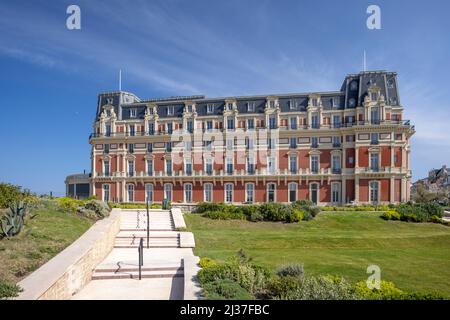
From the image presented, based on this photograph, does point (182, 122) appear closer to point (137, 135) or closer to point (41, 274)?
point (137, 135)

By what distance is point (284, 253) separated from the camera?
1488 centimetres

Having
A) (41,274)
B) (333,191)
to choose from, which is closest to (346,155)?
(333,191)

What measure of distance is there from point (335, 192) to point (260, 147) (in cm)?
1082

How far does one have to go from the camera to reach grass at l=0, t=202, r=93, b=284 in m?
9.64

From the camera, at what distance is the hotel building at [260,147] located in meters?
36.7

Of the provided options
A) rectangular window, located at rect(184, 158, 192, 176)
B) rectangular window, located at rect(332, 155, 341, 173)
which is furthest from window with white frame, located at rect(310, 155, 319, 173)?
rectangular window, located at rect(184, 158, 192, 176)

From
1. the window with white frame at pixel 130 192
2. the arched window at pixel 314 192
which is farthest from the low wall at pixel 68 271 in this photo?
the arched window at pixel 314 192

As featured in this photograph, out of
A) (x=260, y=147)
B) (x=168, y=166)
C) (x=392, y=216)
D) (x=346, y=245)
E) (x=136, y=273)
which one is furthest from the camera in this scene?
(x=168, y=166)

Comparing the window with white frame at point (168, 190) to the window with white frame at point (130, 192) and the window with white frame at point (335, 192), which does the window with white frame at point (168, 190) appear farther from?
the window with white frame at point (335, 192)

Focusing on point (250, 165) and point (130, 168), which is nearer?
point (250, 165)

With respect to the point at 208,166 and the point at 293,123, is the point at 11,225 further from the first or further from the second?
the point at 293,123

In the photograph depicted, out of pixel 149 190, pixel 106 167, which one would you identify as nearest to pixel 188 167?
pixel 149 190

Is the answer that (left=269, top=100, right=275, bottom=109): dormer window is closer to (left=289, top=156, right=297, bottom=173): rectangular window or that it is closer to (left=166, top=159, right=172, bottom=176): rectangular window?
(left=289, top=156, right=297, bottom=173): rectangular window

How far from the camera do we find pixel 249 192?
40.1 meters
